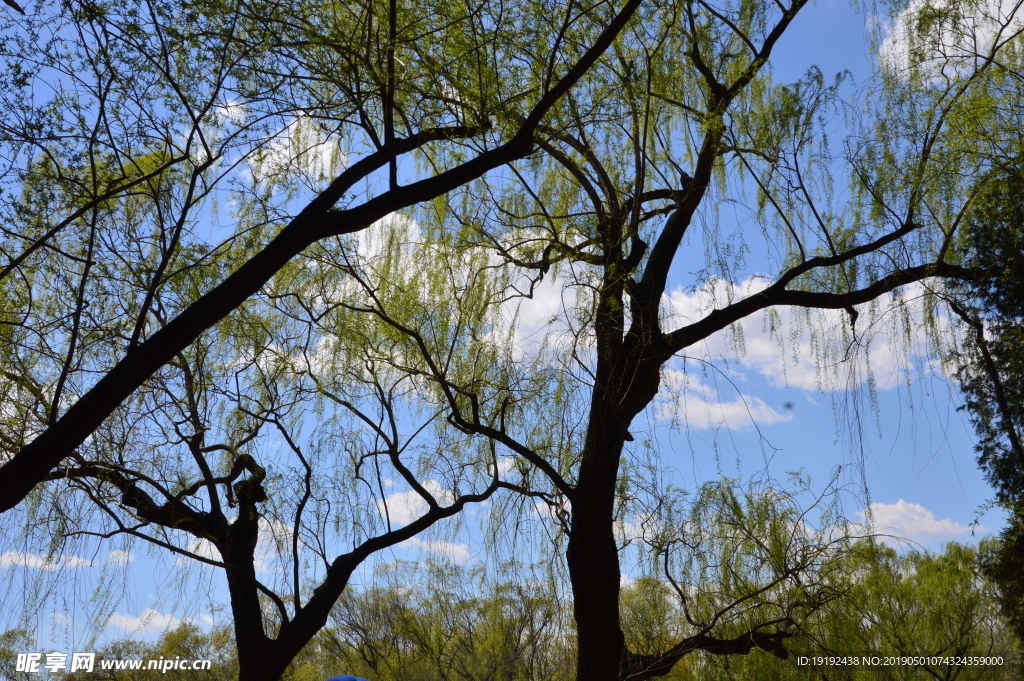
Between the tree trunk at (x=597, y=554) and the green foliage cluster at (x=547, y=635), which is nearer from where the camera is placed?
the tree trunk at (x=597, y=554)

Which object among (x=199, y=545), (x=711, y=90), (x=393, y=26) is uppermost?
(x=711, y=90)

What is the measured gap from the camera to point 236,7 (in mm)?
3217

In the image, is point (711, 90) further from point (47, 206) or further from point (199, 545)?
point (199, 545)

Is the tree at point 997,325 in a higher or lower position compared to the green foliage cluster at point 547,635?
higher

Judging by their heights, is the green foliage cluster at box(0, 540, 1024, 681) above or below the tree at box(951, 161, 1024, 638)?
below

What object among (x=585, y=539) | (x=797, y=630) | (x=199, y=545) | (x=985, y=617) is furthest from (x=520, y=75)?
(x=985, y=617)

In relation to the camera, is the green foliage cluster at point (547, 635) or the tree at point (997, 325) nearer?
the tree at point (997, 325)

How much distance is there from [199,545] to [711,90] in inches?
162

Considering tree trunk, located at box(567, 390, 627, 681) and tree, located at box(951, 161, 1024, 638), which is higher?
tree, located at box(951, 161, 1024, 638)

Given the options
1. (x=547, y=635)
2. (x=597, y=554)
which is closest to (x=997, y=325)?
(x=597, y=554)

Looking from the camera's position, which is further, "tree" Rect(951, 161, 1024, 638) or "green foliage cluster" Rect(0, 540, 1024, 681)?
"green foliage cluster" Rect(0, 540, 1024, 681)

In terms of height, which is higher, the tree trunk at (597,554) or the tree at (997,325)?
the tree at (997,325)

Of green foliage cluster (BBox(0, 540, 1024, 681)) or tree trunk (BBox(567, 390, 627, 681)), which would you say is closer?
tree trunk (BBox(567, 390, 627, 681))

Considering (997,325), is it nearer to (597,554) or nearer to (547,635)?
(597,554)
